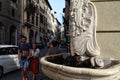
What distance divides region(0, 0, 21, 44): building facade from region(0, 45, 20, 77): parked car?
21.0m

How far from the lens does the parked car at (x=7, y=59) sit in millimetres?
10502

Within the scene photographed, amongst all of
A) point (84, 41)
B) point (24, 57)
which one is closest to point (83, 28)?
point (84, 41)

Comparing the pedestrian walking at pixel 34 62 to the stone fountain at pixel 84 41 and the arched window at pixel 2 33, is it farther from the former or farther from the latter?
the arched window at pixel 2 33

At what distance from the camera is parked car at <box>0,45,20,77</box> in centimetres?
1050

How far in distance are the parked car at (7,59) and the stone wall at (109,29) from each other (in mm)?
7144

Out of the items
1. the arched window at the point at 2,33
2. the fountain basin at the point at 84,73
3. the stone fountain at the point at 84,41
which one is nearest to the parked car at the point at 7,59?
the stone fountain at the point at 84,41

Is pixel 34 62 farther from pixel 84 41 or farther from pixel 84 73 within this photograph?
pixel 84 73

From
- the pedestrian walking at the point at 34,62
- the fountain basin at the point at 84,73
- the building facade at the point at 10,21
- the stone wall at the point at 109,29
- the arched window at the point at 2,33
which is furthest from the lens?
the building facade at the point at 10,21

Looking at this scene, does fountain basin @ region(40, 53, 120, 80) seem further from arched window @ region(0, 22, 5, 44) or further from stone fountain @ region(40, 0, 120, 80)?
arched window @ region(0, 22, 5, 44)

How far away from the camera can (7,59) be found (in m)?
10.9

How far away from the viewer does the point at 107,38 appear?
4.02 meters

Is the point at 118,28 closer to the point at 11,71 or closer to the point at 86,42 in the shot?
the point at 86,42

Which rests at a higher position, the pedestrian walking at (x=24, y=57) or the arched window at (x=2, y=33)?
the arched window at (x=2, y=33)

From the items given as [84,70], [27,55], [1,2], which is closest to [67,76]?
[84,70]
